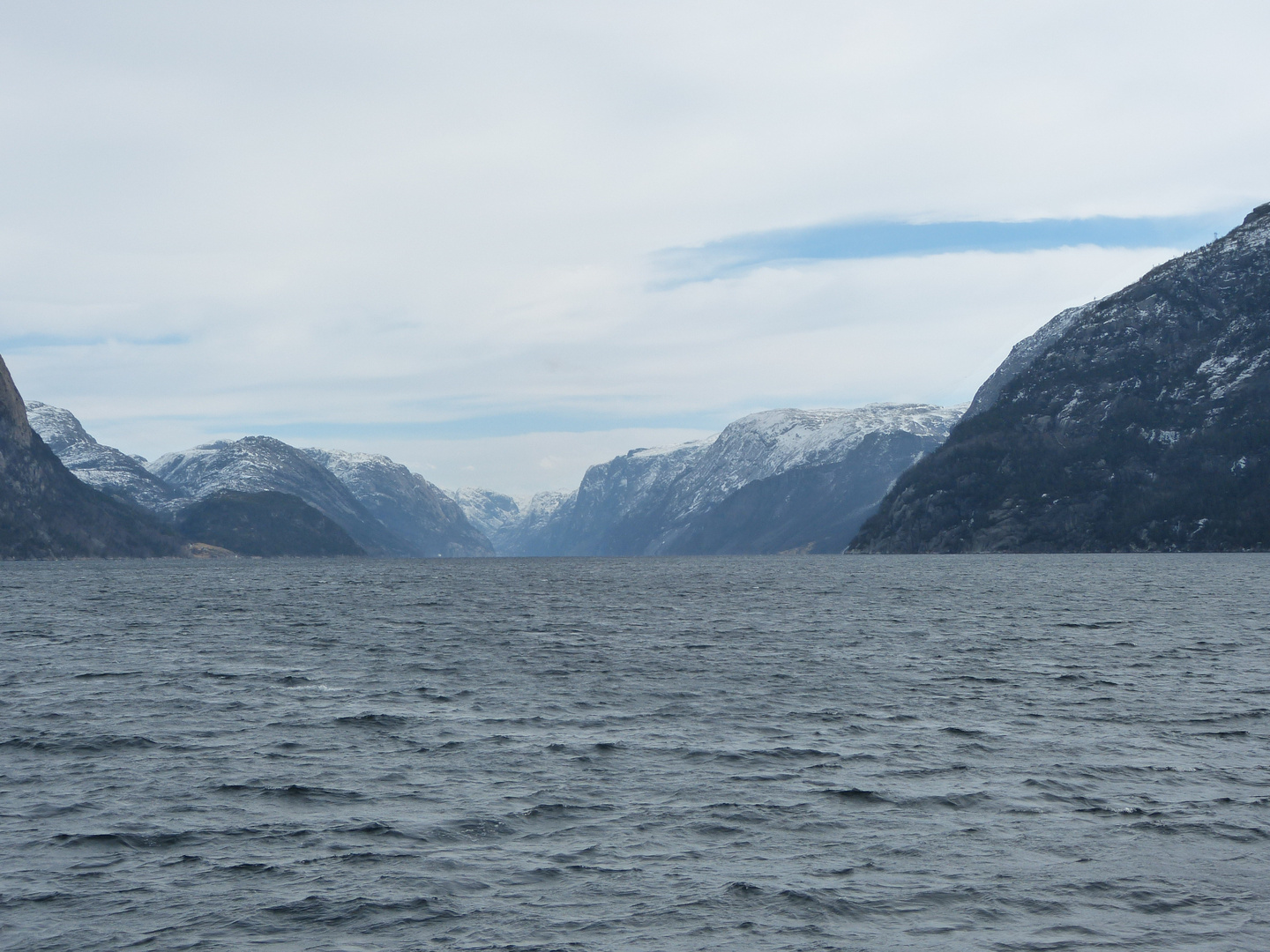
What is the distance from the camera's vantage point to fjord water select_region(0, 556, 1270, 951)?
20.9m

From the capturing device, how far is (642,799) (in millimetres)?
29891

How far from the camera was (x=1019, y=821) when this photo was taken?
2717cm

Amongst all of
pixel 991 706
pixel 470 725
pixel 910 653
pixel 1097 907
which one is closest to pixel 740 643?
pixel 910 653

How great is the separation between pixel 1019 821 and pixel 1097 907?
6022 millimetres

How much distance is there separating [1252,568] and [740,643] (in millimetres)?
148561

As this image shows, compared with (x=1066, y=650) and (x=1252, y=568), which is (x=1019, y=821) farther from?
(x=1252, y=568)

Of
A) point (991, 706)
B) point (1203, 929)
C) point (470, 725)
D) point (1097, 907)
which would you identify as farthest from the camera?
point (991, 706)

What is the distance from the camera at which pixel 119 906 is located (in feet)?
71.5

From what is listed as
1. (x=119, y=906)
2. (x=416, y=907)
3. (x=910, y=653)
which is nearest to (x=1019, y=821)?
(x=416, y=907)

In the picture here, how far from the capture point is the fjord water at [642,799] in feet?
68.5

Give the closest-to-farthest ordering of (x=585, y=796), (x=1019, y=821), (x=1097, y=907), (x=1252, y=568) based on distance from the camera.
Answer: (x=1097, y=907), (x=1019, y=821), (x=585, y=796), (x=1252, y=568)

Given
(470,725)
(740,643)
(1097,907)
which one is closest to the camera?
(1097,907)

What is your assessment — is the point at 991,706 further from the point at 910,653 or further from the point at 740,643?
the point at 740,643

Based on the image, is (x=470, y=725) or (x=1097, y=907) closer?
(x=1097, y=907)
